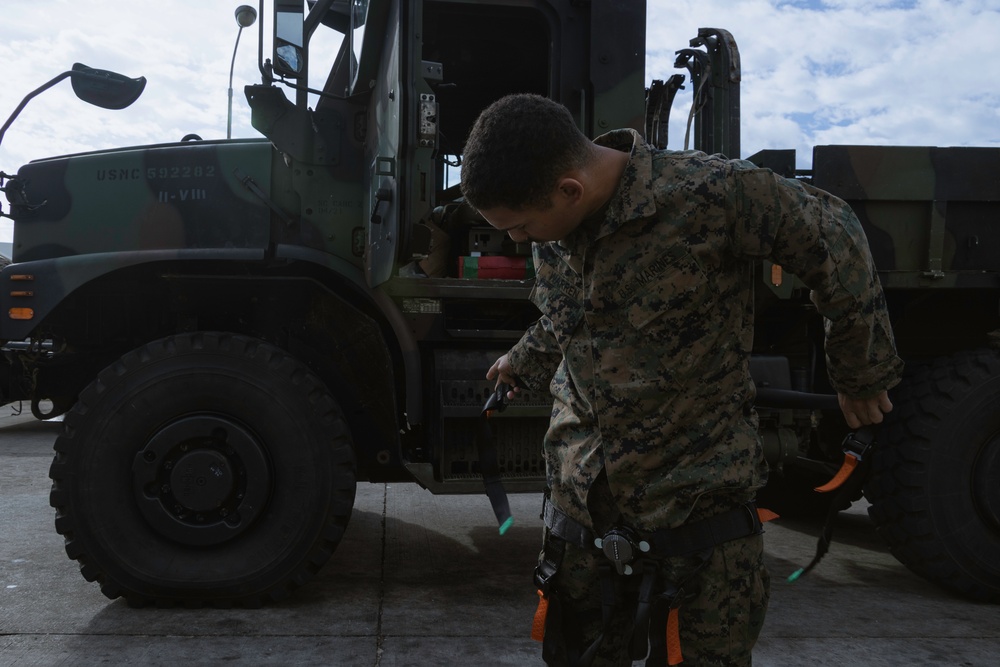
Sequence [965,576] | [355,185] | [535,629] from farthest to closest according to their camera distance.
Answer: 1. [355,185]
2. [965,576]
3. [535,629]

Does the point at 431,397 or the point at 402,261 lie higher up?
the point at 402,261

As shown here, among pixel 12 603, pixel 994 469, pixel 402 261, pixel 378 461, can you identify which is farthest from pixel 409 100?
pixel 994 469

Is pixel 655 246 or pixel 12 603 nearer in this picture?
pixel 655 246

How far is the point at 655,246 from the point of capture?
1712 mm

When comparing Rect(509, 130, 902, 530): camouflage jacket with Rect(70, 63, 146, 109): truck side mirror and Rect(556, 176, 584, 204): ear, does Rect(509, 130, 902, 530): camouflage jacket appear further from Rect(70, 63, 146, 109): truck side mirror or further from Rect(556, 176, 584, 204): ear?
Rect(70, 63, 146, 109): truck side mirror

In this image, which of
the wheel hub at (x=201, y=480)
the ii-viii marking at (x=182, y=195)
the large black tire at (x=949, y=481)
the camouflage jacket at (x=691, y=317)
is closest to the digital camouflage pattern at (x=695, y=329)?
the camouflage jacket at (x=691, y=317)

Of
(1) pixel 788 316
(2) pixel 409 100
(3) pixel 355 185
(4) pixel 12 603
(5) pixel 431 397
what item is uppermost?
(2) pixel 409 100

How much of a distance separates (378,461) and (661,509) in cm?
232

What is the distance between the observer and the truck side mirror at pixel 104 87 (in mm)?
3639

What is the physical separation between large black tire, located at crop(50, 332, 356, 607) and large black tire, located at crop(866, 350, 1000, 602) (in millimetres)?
2342

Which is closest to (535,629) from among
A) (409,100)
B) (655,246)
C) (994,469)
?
(655,246)

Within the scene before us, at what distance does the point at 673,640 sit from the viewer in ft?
5.63

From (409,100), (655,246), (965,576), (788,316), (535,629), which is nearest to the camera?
(655,246)

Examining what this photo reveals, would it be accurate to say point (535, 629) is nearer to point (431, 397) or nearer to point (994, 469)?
point (431, 397)
